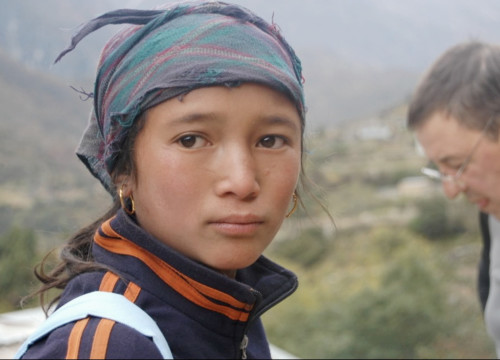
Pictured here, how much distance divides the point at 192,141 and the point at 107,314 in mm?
372

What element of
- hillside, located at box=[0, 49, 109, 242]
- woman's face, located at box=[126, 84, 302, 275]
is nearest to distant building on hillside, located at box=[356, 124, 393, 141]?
hillside, located at box=[0, 49, 109, 242]

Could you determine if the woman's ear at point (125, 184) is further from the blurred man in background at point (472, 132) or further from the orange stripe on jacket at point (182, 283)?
the blurred man in background at point (472, 132)

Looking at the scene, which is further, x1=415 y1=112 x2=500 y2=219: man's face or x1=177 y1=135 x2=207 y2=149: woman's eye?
x1=415 y1=112 x2=500 y2=219: man's face

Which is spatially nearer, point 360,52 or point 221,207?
point 221,207

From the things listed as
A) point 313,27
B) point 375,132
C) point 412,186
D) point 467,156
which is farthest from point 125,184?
point 375,132

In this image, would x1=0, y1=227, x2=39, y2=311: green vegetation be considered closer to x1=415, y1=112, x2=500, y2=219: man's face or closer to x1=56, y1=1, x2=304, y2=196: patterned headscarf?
x1=415, y1=112, x2=500, y2=219: man's face

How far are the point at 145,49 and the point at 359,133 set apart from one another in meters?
41.3

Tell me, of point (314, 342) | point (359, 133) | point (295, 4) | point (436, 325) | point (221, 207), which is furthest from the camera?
point (359, 133)

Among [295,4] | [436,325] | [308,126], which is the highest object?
[295,4]

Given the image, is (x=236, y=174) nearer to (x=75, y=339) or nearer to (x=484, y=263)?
(x=75, y=339)

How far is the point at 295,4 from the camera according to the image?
2.08 m

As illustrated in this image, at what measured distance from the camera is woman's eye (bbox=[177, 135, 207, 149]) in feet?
3.67

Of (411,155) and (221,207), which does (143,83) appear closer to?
(221,207)

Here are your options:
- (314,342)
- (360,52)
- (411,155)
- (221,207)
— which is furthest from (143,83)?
(411,155)
